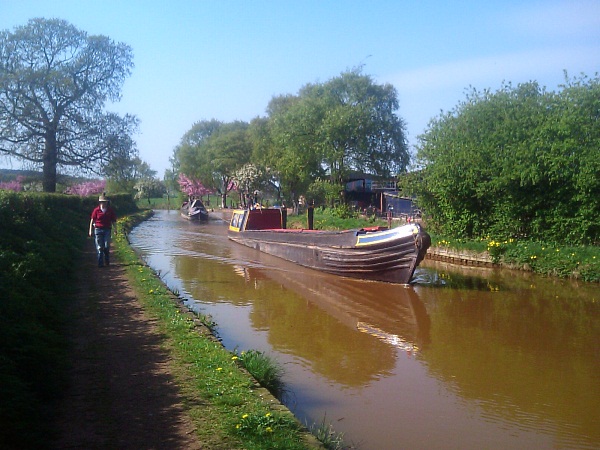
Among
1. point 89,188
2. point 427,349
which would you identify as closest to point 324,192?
point 89,188

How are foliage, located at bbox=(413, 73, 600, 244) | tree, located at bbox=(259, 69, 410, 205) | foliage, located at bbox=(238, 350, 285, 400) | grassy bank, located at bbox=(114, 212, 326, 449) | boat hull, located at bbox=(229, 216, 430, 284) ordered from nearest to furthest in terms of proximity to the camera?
grassy bank, located at bbox=(114, 212, 326, 449)
foliage, located at bbox=(238, 350, 285, 400)
boat hull, located at bbox=(229, 216, 430, 284)
foliage, located at bbox=(413, 73, 600, 244)
tree, located at bbox=(259, 69, 410, 205)

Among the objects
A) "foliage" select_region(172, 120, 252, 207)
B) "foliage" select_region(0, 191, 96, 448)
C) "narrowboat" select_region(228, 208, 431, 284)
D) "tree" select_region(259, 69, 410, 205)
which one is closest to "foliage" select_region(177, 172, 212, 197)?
"foliage" select_region(172, 120, 252, 207)

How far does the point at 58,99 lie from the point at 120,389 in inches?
917

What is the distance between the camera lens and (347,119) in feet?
107

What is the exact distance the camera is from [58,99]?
84.0ft

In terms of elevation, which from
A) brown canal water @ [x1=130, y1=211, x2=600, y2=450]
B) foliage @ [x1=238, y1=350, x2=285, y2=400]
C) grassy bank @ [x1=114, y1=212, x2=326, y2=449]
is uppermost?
grassy bank @ [x1=114, y1=212, x2=326, y2=449]

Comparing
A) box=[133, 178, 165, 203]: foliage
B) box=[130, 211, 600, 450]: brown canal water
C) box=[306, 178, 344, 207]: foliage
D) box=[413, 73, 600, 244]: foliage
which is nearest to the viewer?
box=[130, 211, 600, 450]: brown canal water

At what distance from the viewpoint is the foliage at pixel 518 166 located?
17.2 metres

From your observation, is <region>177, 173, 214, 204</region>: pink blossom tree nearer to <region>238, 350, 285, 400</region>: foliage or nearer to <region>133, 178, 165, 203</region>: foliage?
<region>133, 178, 165, 203</region>: foliage

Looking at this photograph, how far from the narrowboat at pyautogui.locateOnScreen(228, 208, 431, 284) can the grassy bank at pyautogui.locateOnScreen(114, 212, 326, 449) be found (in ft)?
24.7

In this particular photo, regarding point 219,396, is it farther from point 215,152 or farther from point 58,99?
point 215,152

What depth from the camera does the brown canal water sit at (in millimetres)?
6172

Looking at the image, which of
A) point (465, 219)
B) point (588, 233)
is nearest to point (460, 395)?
point (588, 233)

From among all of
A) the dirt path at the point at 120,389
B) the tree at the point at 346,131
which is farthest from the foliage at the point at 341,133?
the dirt path at the point at 120,389
